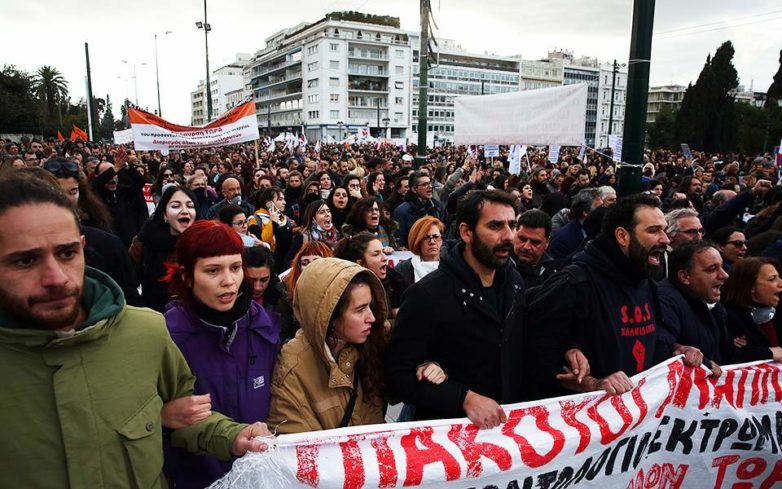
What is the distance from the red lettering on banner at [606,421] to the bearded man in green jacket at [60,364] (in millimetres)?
2042

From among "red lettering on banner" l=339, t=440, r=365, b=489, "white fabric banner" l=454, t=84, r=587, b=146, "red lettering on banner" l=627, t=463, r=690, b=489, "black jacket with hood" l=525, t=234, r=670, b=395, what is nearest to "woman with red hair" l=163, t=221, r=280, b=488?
"red lettering on banner" l=339, t=440, r=365, b=489

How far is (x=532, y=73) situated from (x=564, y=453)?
123 m

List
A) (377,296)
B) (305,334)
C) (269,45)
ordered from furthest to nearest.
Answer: (269,45)
(377,296)
(305,334)

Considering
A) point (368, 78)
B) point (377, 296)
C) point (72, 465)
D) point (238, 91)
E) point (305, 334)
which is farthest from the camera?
point (238, 91)

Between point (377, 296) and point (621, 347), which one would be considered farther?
point (621, 347)

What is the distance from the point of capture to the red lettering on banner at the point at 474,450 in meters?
2.33

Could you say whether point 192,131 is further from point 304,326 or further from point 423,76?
point 304,326

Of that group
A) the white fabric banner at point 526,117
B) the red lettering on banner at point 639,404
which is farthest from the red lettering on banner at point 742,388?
the white fabric banner at point 526,117

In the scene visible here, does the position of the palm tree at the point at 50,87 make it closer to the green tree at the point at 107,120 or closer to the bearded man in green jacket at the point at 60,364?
the green tree at the point at 107,120

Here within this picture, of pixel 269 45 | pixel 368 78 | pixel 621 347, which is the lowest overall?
pixel 621 347

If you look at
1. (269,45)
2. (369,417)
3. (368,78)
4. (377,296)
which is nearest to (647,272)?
(377,296)

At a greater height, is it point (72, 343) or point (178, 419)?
point (72, 343)

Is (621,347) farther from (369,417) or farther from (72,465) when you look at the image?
(72,465)

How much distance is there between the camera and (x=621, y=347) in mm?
2793
